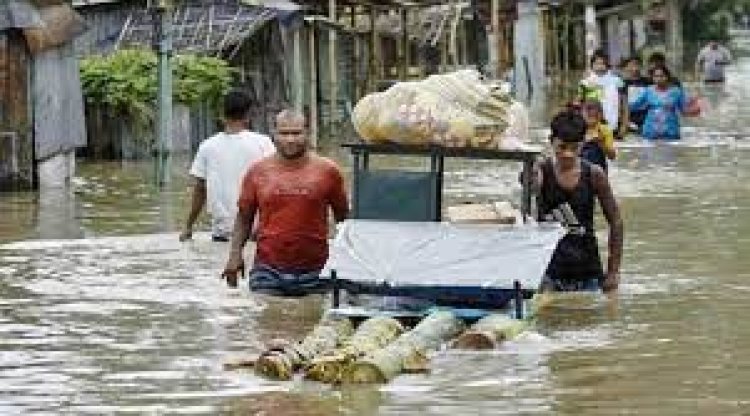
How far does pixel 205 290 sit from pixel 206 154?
102 cm

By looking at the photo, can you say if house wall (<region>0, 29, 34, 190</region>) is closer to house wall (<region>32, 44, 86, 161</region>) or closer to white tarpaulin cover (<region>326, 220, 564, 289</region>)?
house wall (<region>32, 44, 86, 161</region>)

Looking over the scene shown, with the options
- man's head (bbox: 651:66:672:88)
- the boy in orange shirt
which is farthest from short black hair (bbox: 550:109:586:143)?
man's head (bbox: 651:66:672:88)

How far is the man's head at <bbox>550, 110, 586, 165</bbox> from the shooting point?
32.6 ft

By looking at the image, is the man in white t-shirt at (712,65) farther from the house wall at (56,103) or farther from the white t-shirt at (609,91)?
the house wall at (56,103)

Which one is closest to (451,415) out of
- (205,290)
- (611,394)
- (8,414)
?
(611,394)

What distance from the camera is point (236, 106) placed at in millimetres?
11867

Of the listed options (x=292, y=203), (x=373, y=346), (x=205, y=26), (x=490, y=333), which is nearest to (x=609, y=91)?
(x=205, y=26)

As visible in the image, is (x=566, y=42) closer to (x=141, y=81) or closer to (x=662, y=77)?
(x=662, y=77)

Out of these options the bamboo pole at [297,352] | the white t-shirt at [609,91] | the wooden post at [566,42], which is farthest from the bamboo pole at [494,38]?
the bamboo pole at [297,352]

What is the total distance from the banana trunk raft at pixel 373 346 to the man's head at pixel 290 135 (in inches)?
51.7

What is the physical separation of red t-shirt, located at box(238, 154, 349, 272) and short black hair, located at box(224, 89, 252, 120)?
141cm

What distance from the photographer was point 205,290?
1153 centimetres

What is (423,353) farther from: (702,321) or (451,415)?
(702,321)

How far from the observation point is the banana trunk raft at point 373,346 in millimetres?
7992
